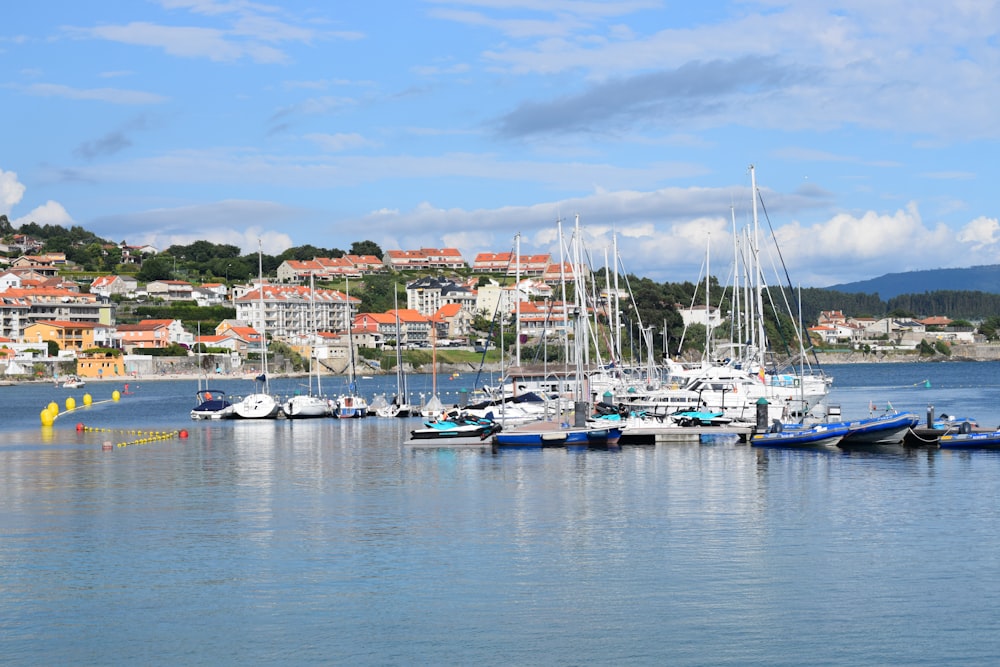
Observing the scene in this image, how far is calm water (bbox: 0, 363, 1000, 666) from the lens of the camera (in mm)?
18234

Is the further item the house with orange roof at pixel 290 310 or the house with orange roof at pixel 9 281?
the house with orange roof at pixel 9 281

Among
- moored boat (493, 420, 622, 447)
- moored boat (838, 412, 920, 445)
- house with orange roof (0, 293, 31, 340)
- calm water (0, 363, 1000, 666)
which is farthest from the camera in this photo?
house with orange roof (0, 293, 31, 340)

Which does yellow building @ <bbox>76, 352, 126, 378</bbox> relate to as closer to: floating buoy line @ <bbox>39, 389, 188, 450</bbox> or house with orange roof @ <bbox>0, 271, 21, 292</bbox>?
house with orange roof @ <bbox>0, 271, 21, 292</bbox>

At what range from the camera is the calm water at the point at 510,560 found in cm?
1823

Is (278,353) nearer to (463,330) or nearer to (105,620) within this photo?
(463,330)

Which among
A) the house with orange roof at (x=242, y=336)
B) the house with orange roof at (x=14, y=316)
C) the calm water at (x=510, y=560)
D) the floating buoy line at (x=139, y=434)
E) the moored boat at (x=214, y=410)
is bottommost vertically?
the calm water at (x=510, y=560)

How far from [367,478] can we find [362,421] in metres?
27.9

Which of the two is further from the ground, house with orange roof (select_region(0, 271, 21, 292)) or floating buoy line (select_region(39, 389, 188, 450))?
house with orange roof (select_region(0, 271, 21, 292))

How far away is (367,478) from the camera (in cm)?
3847

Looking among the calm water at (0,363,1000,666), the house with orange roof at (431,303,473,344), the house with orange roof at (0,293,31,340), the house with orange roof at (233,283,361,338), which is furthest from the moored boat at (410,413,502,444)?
the house with orange roof at (431,303,473,344)

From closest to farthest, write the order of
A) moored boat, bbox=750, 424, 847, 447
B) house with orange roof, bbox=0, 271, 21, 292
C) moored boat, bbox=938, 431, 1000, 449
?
moored boat, bbox=938, 431, 1000, 449 → moored boat, bbox=750, 424, 847, 447 → house with orange roof, bbox=0, 271, 21, 292

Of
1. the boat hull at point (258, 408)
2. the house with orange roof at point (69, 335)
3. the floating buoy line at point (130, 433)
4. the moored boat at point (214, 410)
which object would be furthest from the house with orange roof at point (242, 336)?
the boat hull at point (258, 408)

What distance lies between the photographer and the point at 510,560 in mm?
24219

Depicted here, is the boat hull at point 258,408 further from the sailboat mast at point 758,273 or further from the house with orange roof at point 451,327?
the house with orange roof at point 451,327
